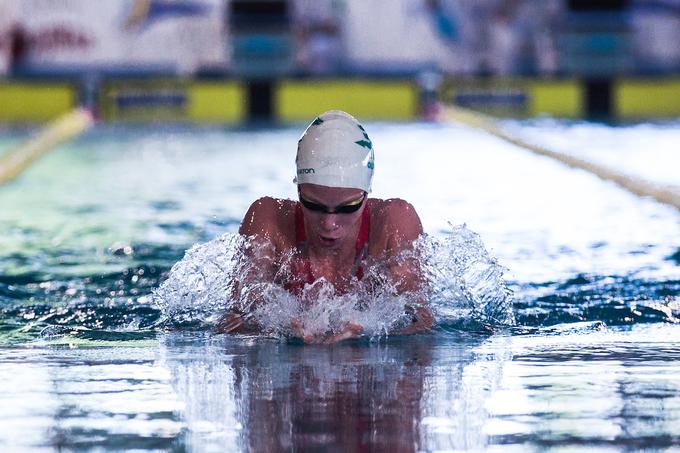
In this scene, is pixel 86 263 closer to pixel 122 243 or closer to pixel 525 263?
pixel 122 243

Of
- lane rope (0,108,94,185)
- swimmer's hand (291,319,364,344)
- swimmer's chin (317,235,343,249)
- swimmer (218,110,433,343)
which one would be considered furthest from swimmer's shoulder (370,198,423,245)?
lane rope (0,108,94,185)

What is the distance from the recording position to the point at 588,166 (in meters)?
9.57

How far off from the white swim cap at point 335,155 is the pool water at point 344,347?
1.59 ft

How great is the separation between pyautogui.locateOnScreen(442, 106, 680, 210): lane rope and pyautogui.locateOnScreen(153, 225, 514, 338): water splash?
257 cm

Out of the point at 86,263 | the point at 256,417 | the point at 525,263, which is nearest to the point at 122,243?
the point at 86,263

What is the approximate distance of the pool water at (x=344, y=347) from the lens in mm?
2748

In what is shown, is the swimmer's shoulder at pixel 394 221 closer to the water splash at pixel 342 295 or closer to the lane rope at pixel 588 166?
the water splash at pixel 342 295

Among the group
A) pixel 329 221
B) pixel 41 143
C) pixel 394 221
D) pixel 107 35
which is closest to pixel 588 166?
pixel 41 143

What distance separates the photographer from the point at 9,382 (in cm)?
331

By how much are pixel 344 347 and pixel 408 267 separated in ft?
1.50

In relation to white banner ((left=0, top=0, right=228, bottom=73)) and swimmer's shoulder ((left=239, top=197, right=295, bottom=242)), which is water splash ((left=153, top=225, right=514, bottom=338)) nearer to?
swimmer's shoulder ((left=239, top=197, right=295, bottom=242))

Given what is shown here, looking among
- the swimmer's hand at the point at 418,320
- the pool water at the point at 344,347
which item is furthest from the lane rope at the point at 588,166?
the swimmer's hand at the point at 418,320

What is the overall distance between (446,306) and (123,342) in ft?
3.86

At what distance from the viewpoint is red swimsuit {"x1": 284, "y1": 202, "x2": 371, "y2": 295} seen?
4.22 m
